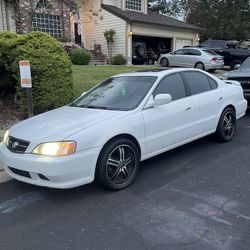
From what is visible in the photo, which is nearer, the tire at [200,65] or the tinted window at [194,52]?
the tire at [200,65]

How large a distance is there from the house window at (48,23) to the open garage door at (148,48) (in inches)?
222

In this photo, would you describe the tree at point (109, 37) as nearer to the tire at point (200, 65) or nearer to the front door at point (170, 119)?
the tire at point (200, 65)

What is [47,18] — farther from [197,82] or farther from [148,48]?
[197,82]

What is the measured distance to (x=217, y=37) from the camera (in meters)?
39.0

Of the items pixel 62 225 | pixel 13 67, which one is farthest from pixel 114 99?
pixel 13 67

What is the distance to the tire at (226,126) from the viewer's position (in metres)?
6.52

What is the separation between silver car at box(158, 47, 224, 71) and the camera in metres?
19.8

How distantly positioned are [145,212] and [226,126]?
10.7 ft

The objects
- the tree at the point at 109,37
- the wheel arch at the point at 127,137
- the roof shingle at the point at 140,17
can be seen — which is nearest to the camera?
the wheel arch at the point at 127,137

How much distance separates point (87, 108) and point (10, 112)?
4.20 m

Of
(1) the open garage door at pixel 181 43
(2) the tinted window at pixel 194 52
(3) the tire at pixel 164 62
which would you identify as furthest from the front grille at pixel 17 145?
(1) the open garage door at pixel 181 43

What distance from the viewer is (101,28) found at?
25.7 metres

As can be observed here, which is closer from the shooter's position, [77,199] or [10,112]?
[77,199]

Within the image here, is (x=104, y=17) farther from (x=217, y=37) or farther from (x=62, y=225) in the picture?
(x=62, y=225)
